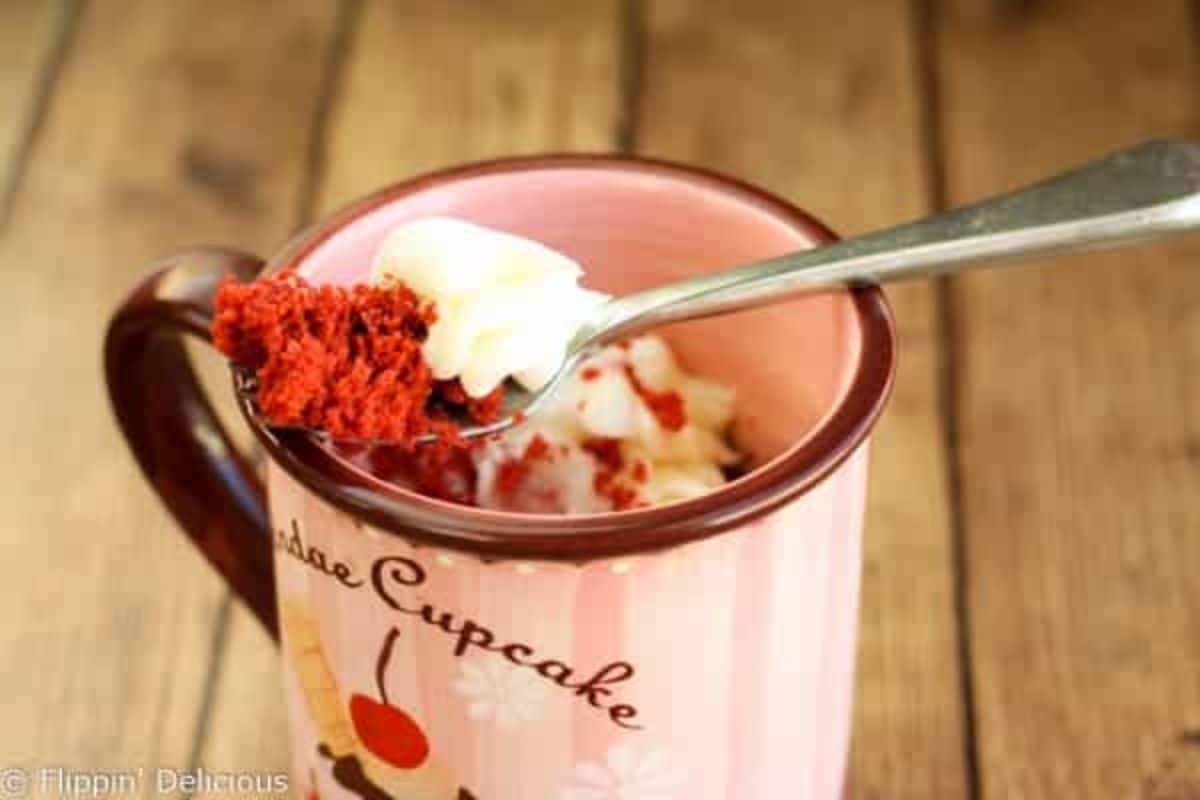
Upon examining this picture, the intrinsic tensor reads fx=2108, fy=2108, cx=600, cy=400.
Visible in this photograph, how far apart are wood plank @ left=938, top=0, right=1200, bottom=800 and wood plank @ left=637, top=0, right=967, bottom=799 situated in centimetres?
1

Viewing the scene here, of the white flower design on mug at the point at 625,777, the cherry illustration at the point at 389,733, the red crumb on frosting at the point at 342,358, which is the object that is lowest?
the white flower design on mug at the point at 625,777

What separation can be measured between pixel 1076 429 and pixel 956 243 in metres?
0.27

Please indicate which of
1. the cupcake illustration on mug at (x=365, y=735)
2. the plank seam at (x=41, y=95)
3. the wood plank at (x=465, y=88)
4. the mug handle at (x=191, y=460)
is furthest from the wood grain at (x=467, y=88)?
the cupcake illustration on mug at (x=365, y=735)

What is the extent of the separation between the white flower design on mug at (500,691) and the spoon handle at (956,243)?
10 centimetres

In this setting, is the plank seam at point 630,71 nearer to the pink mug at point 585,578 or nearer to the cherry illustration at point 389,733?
the pink mug at point 585,578

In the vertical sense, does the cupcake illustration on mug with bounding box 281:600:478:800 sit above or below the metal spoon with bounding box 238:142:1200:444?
below

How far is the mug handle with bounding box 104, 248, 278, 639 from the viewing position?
0.63 m

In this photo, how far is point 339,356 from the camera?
52cm

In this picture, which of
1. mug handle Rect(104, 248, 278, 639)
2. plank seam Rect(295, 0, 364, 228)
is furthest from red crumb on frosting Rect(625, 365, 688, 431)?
plank seam Rect(295, 0, 364, 228)

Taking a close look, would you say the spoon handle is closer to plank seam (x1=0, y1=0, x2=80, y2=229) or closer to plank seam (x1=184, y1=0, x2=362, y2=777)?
plank seam (x1=184, y1=0, x2=362, y2=777)

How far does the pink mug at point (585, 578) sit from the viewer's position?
50cm

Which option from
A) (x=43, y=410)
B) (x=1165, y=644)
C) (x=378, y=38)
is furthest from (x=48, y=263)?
(x=1165, y=644)

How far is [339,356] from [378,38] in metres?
0.53

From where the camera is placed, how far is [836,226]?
900mm
